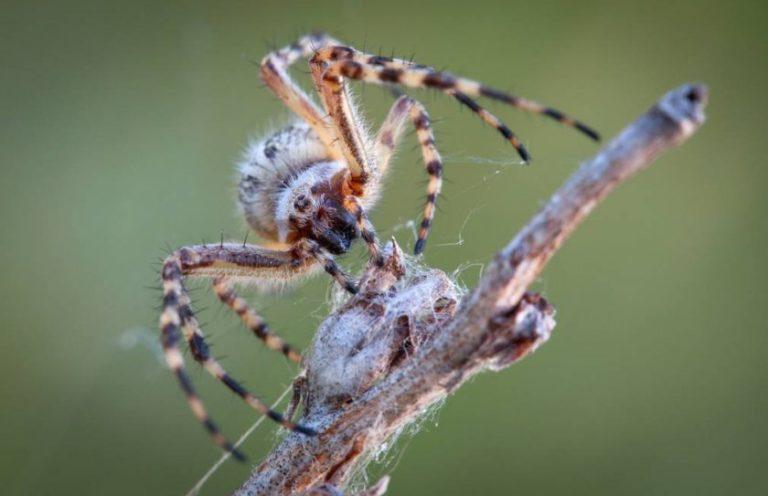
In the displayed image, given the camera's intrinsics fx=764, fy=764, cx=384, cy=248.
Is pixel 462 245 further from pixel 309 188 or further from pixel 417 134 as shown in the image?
pixel 309 188

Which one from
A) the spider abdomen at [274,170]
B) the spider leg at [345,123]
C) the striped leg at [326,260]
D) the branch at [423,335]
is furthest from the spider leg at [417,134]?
the branch at [423,335]

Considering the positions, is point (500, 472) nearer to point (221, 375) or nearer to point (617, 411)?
point (617, 411)

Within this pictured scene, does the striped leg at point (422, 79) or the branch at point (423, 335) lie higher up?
the striped leg at point (422, 79)

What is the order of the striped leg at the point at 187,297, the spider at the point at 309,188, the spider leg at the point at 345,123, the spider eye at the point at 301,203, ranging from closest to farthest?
the striped leg at the point at 187,297 < the spider at the point at 309,188 < the spider leg at the point at 345,123 < the spider eye at the point at 301,203

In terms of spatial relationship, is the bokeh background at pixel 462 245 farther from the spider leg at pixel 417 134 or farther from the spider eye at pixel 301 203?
the spider eye at pixel 301 203

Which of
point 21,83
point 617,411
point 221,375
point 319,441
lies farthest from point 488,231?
point 21,83

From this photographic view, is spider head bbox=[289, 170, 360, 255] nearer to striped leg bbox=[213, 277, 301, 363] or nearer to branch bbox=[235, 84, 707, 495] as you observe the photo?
striped leg bbox=[213, 277, 301, 363]

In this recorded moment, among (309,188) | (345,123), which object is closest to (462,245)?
(309,188)
